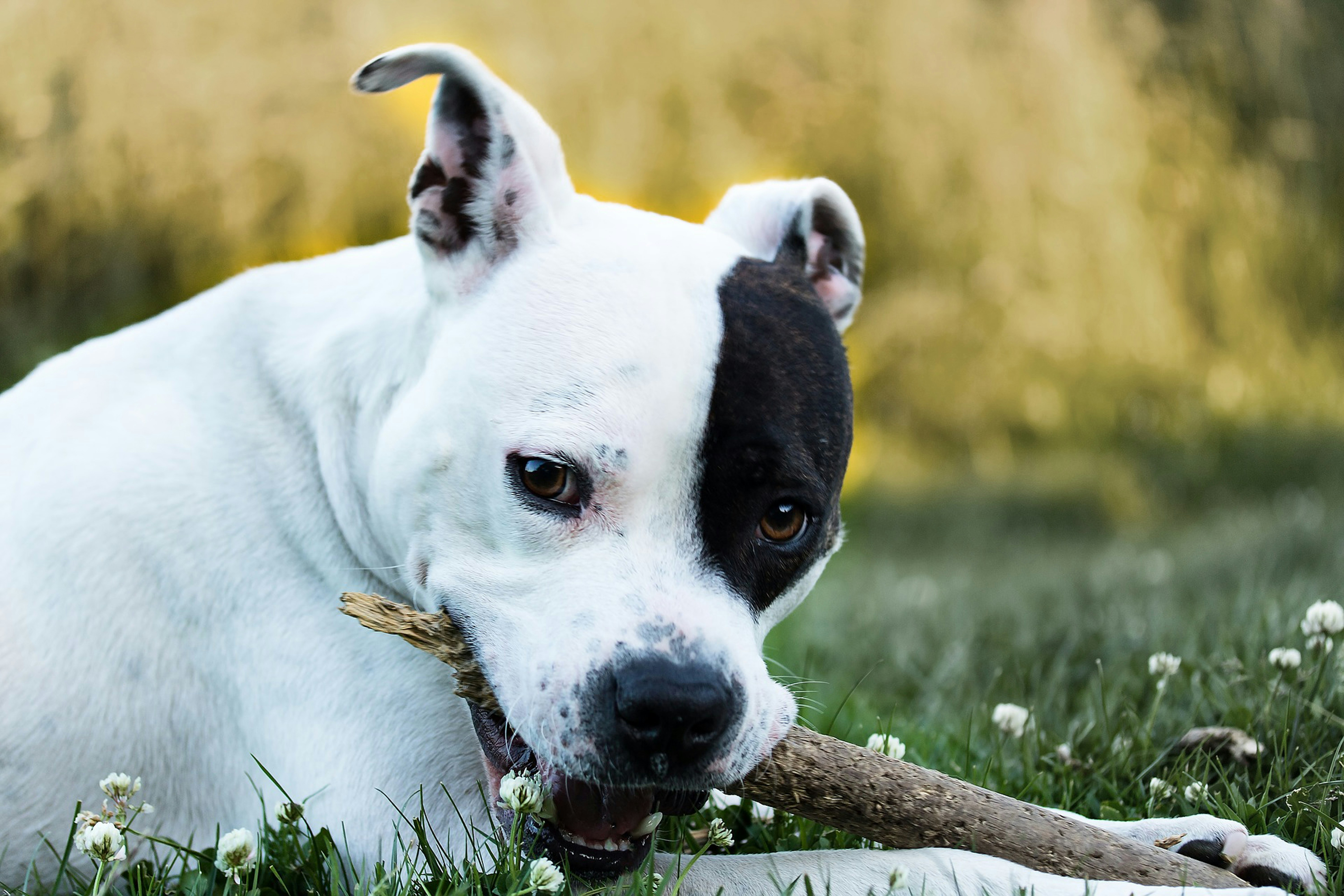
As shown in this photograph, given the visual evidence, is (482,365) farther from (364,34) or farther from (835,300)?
(364,34)

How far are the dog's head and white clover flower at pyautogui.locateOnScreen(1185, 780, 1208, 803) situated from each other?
3.10 ft

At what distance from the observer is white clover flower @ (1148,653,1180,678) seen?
3115mm

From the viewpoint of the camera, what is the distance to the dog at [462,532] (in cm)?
214

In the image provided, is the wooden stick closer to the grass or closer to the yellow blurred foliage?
the grass

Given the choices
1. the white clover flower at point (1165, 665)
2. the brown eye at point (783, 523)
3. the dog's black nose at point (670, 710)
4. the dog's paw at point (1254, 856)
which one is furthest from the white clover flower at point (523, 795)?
the white clover flower at point (1165, 665)

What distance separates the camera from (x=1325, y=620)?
9.90ft

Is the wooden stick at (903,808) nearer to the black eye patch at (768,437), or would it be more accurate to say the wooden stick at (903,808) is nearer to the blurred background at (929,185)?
the black eye patch at (768,437)

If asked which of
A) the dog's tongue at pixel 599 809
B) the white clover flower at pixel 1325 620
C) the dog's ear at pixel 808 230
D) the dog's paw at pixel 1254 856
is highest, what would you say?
the dog's ear at pixel 808 230

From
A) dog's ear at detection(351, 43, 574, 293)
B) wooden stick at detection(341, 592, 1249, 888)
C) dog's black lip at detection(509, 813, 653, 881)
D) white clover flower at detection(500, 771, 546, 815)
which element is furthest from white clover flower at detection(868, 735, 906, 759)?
dog's ear at detection(351, 43, 574, 293)

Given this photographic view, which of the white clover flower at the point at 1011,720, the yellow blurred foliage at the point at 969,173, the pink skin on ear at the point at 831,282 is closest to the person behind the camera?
the pink skin on ear at the point at 831,282

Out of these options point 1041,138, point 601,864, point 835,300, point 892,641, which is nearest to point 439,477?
point 601,864

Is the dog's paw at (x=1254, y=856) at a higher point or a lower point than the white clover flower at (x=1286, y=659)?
lower

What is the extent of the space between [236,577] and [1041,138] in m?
8.49

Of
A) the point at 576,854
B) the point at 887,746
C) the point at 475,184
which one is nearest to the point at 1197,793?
the point at 887,746
